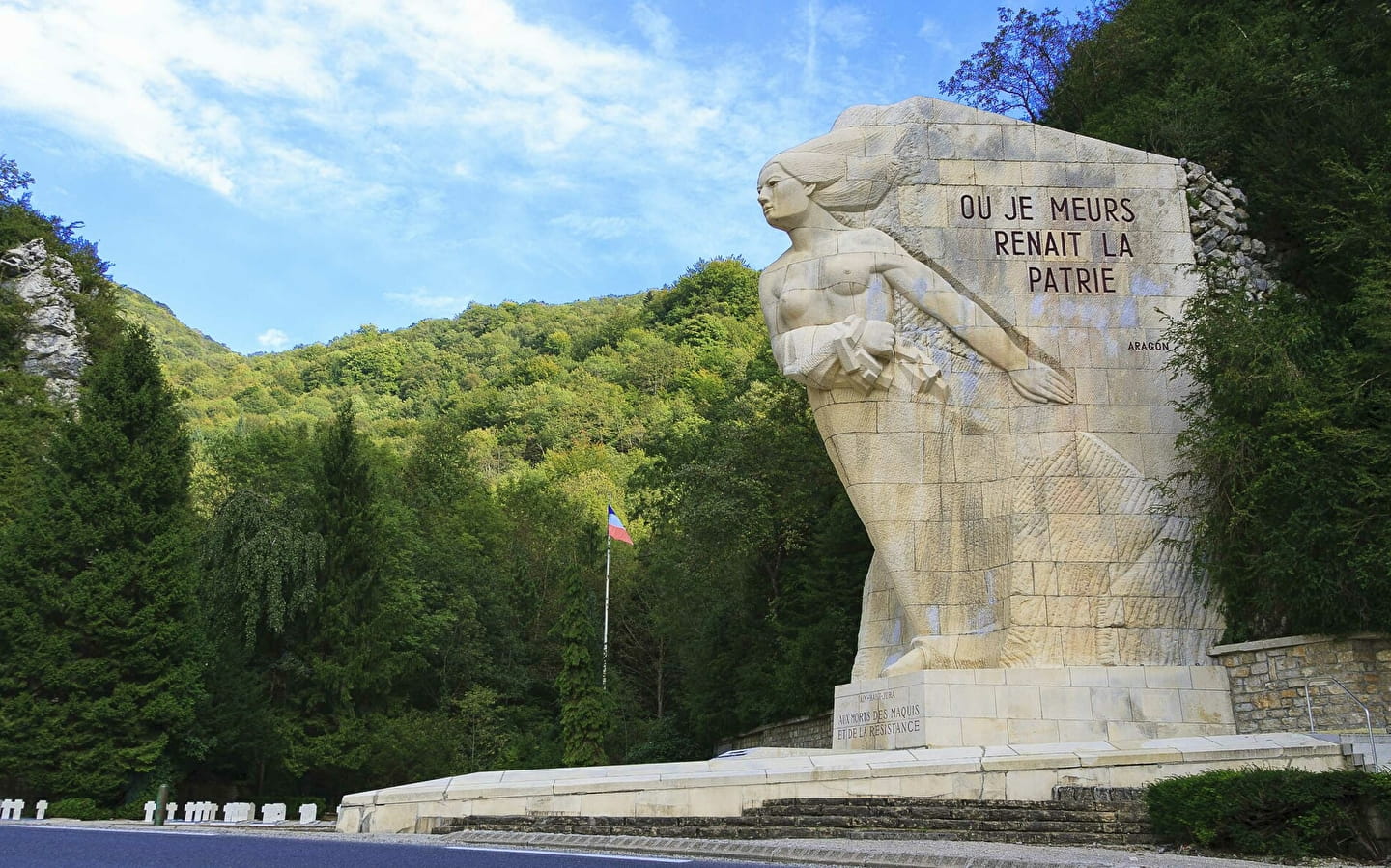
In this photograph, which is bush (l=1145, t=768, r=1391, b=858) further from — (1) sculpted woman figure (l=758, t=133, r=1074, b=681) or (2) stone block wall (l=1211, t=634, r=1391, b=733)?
(1) sculpted woman figure (l=758, t=133, r=1074, b=681)

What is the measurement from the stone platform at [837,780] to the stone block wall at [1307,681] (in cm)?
161

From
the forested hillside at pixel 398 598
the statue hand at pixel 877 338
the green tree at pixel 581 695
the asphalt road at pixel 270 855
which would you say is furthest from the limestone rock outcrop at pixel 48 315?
the asphalt road at pixel 270 855

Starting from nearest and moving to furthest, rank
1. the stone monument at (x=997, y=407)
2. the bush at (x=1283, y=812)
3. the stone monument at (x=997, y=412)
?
1. the bush at (x=1283, y=812)
2. the stone monument at (x=997, y=412)
3. the stone monument at (x=997, y=407)

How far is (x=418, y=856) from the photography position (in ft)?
30.1

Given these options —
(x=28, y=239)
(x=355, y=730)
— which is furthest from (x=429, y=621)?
(x=28, y=239)

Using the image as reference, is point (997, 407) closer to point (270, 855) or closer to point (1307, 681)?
point (1307, 681)

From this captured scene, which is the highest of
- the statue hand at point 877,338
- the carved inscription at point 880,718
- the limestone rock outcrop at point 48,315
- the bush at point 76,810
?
the limestone rock outcrop at point 48,315

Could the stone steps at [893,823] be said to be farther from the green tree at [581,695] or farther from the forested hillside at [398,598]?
the green tree at [581,695]

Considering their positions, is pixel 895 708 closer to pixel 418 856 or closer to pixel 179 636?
pixel 418 856

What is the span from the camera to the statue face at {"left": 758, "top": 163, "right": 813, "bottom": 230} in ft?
59.9

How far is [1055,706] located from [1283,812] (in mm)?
5776

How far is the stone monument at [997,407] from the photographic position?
1659 cm

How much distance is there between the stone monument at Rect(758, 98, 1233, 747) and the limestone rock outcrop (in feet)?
106

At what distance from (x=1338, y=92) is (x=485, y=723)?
2942 centimetres
